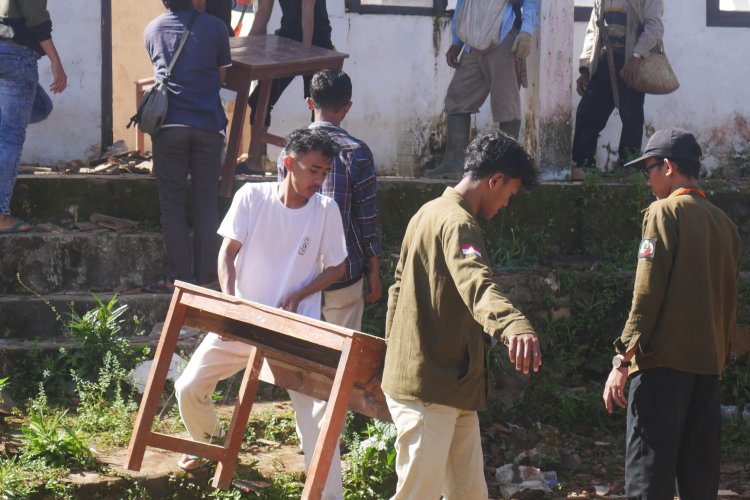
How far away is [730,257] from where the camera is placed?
Answer: 4734mm

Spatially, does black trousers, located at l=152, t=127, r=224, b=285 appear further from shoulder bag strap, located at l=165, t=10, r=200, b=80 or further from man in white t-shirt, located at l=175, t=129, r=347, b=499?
man in white t-shirt, located at l=175, t=129, r=347, b=499

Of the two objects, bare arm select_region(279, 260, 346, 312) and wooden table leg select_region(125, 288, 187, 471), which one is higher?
bare arm select_region(279, 260, 346, 312)

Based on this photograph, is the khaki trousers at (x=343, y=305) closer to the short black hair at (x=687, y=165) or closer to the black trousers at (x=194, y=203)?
the black trousers at (x=194, y=203)

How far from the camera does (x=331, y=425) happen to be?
420 centimetres

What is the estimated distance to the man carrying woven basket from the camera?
8.40 metres

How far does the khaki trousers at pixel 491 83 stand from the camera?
815 centimetres

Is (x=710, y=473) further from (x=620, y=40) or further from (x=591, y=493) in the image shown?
(x=620, y=40)

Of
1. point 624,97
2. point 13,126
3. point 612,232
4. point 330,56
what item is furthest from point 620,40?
point 13,126

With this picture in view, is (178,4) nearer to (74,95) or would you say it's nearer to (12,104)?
(12,104)

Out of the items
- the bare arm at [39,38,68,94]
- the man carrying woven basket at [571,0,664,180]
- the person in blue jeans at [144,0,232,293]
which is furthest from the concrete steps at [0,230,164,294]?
the man carrying woven basket at [571,0,664,180]

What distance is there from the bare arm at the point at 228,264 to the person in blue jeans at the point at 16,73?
114 inches

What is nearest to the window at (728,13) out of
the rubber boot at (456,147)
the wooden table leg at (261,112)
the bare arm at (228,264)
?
the rubber boot at (456,147)

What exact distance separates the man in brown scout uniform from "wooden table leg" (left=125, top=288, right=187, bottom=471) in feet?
6.37

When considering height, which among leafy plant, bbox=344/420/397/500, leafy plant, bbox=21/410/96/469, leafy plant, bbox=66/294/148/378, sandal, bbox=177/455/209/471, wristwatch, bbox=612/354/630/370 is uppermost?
wristwatch, bbox=612/354/630/370
